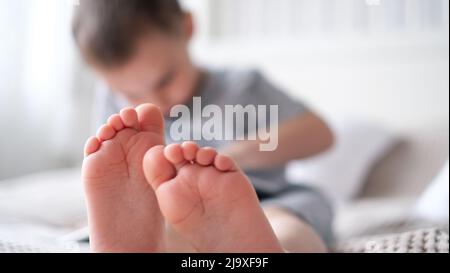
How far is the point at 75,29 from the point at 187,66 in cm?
22

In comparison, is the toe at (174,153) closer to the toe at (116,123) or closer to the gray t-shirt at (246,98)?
the toe at (116,123)

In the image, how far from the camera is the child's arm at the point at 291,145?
2.27 ft

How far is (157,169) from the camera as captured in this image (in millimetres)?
444

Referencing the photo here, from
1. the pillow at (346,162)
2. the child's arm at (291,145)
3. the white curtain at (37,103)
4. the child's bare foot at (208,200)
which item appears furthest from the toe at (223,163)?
the white curtain at (37,103)

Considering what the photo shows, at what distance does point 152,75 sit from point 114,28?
78 millimetres

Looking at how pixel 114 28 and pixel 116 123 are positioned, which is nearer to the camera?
pixel 116 123

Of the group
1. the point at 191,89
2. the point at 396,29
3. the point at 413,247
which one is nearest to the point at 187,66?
the point at 191,89

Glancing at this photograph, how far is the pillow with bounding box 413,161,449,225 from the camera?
2.04 feet

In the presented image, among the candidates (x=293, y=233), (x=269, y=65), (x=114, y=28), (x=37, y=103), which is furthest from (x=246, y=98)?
(x=37, y=103)

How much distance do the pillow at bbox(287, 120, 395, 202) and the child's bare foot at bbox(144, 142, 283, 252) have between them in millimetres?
674

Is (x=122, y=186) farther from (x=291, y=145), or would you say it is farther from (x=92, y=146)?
(x=291, y=145)

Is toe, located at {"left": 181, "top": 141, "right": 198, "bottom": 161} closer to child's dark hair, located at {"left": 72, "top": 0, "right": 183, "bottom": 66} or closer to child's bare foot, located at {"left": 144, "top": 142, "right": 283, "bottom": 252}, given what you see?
child's bare foot, located at {"left": 144, "top": 142, "right": 283, "bottom": 252}

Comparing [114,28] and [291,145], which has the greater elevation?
[114,28]
